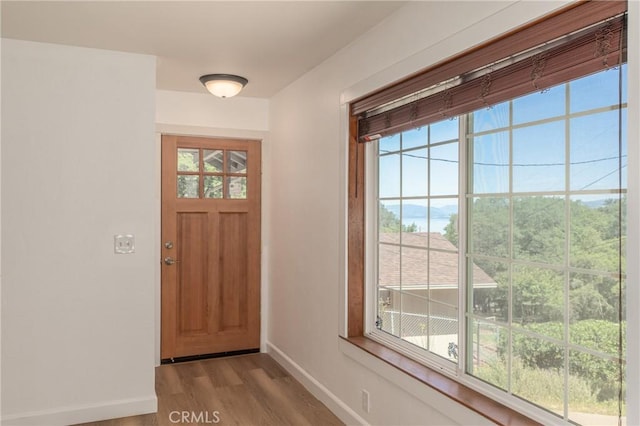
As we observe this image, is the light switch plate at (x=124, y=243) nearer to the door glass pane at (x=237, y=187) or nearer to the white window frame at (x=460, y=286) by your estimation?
the door glass pane at (x=237, y=187)

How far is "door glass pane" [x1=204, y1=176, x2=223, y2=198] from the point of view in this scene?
4.37 metres

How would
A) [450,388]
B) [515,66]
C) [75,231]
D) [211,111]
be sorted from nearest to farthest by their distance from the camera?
[515,66] → [450,388] → [75,231] → [211,111]

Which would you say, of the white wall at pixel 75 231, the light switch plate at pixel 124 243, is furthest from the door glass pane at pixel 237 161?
the light switch plate at pixel 124 243

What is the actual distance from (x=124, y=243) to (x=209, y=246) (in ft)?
4.08

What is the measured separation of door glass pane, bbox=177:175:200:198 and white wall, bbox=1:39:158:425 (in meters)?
1.05

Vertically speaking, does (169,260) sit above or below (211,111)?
below

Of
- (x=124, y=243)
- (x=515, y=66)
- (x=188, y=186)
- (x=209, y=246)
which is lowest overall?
(x=209, y=246)

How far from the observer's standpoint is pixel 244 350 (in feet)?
14.8

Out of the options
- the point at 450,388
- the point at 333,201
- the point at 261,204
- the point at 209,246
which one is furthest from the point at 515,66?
the point at 209,246

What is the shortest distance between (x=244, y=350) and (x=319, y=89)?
2.48 metres

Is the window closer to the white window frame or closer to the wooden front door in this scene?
the white window frame

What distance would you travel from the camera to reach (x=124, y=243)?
10.4ft

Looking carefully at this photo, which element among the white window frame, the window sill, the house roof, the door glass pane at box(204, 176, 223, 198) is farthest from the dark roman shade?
the door glass pane at box(204, 176, 223, 198)

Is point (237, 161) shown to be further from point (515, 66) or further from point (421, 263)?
point (515, 66)
